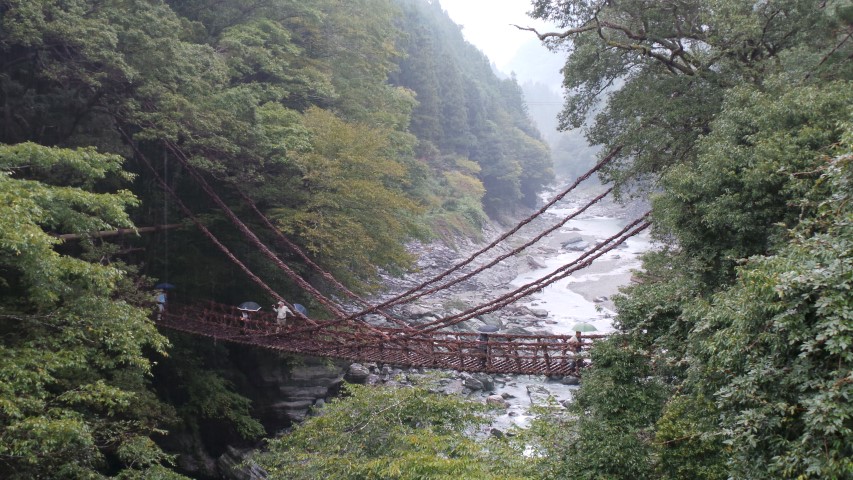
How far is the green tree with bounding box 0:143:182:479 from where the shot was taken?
350cm

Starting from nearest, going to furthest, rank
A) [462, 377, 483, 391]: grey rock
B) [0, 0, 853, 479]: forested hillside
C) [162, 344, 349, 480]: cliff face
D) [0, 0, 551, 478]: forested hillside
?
[0, 0, 853, 479]: forested hillside, [0, 0, 551, 478]: forested hillside, [162, 344, 349, 480]: cliff face, [462, 377, 483, 391]: grey rock

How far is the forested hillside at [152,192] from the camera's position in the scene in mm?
4043

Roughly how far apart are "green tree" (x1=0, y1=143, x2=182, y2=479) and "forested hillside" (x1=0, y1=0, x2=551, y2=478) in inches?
0.7

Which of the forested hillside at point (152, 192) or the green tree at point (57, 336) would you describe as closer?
the green tree at point (57, 336)

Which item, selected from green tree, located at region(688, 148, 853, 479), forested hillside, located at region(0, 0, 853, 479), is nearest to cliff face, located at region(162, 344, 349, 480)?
forested hillside, located at region(0, 0, 853, 479)

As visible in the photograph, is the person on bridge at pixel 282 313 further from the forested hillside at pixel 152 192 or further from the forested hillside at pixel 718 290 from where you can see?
the forested hillside at pixel 718 290

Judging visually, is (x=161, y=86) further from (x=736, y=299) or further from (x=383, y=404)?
(x=736, y=299)

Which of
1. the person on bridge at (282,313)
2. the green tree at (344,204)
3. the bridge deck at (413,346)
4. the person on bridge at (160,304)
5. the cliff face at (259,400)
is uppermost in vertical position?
the green tree at (344,204)

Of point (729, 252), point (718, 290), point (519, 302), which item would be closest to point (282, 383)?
point (718, 290)

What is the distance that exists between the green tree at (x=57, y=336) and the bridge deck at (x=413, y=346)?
1.83 m

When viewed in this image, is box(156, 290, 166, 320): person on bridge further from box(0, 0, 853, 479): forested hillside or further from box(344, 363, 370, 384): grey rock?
box(344, 363, 370, 384): grey rock

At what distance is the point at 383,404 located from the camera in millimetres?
5020


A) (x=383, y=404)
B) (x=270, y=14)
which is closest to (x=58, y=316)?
(x=383, y=404)

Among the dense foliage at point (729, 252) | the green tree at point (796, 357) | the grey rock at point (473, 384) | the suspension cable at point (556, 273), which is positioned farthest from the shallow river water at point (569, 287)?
the green tree at point (796, 357)
